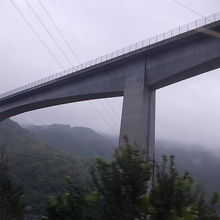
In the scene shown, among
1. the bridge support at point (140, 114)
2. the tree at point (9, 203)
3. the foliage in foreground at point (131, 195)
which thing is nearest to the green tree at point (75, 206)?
the foliage in foreground at point (131, 195)

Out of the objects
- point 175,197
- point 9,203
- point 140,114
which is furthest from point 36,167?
point 175,197

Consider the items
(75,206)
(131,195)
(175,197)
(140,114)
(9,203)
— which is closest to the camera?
(175,197)

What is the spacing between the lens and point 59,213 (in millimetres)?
7117

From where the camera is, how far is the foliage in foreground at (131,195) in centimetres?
648

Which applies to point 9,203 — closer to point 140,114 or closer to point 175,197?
point 175,197

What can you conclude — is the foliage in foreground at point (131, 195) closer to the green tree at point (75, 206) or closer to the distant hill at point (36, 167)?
the green tree at point (75, 206)

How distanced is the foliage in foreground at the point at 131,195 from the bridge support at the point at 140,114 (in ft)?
46.4

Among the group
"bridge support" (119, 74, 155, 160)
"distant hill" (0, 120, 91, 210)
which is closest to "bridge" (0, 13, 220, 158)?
"bridge support" (119, 74, 155, 160)

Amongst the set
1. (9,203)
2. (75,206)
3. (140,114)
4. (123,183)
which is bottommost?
(75,206)

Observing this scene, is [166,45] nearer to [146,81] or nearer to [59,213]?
[146,81]

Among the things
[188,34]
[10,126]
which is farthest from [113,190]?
[10,126]

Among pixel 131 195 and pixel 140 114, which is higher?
pixel 140 114

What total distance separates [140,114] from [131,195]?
49.9ft

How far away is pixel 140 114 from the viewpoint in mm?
21812
